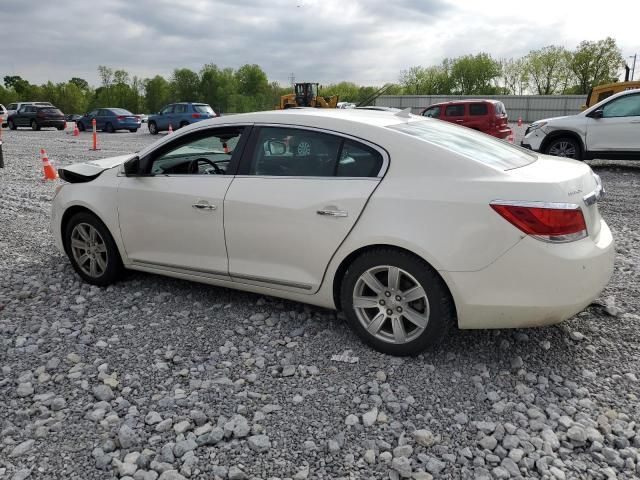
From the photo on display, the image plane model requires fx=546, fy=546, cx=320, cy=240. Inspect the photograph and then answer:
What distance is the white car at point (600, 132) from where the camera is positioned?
435 inches

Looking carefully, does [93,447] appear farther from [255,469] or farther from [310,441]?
[310,441]

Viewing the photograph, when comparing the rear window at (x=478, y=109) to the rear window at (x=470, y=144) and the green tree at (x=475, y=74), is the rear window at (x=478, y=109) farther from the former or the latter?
the green tree at (x=475, y=74)

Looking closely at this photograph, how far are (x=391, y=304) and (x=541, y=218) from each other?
3.28 ft

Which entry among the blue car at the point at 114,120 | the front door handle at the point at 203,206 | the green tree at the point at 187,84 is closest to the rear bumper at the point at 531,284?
the front door handle at the point at 203,206

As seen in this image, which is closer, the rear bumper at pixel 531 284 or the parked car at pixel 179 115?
the rear bumper at pixel 531 284

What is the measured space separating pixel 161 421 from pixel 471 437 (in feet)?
5.18

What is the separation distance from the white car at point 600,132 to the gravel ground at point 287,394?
7845 mm

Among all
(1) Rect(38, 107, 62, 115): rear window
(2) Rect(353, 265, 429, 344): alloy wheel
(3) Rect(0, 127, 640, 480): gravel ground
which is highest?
(1) Rect(38, 107, 62, 115): rear window

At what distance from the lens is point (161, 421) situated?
284cm

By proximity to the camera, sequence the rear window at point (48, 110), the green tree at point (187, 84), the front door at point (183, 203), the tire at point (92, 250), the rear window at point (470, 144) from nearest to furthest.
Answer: the rear window at point (470, 144) → the front door at point (183, 203) → the tire at point (92, 250) → the rear window at point (48, 110) → the green tree at point (187, 84)

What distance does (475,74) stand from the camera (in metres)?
80.6

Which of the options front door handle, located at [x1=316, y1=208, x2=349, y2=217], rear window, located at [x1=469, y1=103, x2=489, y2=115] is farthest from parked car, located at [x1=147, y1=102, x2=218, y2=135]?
front door handle, located at [x1=316, y1=208, x2=349, y2=217]

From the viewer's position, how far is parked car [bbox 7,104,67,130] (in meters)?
30.5

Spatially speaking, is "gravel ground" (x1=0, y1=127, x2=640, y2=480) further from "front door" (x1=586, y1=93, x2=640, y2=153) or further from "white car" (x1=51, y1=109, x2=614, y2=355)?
"front door" (x1=586, y1=93, x2=640, y2=153)
